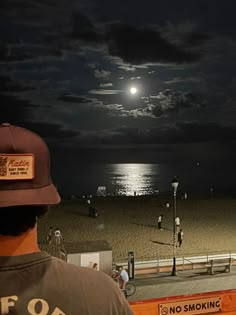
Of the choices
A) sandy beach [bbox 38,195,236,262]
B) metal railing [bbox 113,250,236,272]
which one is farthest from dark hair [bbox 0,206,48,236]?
sandy beach [bbox 38,195,236,262]

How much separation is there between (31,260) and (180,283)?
15.6 m

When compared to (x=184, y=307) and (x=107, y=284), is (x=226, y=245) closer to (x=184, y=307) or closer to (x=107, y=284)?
(x=184, y=307)

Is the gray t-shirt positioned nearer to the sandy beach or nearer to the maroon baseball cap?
the maroon baseball cap

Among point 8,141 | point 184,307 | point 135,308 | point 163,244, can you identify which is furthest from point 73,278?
point 163,244

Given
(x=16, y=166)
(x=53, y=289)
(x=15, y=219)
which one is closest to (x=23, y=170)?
(x=16, y=166)

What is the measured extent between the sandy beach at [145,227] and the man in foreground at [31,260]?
53.1 feet

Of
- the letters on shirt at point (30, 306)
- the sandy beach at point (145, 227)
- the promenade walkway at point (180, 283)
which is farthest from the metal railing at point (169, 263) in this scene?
the letters on shirt at point (30, 306)

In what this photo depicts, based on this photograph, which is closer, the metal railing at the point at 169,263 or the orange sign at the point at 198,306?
the orange sign at the point at 198,306

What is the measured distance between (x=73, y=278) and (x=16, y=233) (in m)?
0.29

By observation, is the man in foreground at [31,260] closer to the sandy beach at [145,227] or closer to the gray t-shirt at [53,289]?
the gray t-shirt at [53,289]

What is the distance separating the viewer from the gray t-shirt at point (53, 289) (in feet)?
5.47

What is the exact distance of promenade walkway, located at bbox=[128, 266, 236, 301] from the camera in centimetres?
1562

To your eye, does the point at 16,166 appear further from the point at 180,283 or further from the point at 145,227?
the point at 145,227

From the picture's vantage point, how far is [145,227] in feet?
97.5
